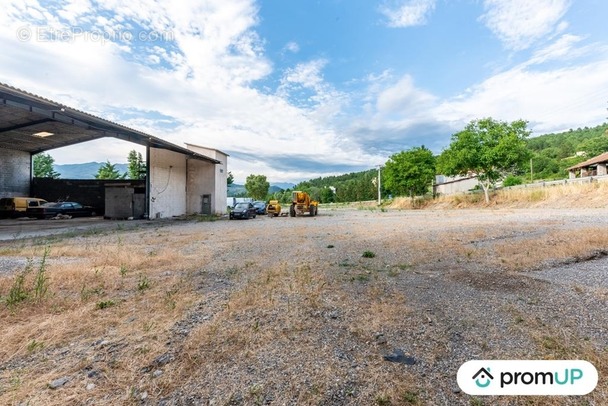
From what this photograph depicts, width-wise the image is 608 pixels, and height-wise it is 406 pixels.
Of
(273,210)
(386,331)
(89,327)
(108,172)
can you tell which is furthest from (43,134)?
(108,172)

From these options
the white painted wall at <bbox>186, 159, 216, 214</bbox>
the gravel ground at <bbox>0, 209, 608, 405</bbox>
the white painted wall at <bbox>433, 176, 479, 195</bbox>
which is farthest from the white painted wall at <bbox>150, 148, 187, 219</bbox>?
the white painted wall at <bbox>433, 176, 479, 195</bbox>

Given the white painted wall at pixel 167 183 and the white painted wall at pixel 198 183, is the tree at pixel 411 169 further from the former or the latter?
the white painted wall at pixel 167 183

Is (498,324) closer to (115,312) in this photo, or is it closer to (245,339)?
(245,339)

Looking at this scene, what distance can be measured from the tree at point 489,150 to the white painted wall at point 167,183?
25557mm

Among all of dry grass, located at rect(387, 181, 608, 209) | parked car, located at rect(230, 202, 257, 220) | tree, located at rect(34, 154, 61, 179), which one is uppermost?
tree, located at rect(34, 154, 61, 179)

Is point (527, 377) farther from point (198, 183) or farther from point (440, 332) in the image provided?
point (198, 183)

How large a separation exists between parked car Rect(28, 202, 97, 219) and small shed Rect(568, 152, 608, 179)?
54374mm

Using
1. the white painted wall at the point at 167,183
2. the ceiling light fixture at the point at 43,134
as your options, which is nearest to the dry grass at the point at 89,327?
the white painted wall at the point at 167,183

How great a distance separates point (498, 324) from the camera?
3.11 m

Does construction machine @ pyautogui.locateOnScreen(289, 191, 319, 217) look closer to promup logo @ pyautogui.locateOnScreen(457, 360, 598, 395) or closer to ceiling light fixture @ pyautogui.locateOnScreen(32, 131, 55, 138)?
ceiling light fixture @ pyautogui.locateOnScreen(32, 131, 55, 138)

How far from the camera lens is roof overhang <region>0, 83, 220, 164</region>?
11.0m

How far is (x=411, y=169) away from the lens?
3584cm

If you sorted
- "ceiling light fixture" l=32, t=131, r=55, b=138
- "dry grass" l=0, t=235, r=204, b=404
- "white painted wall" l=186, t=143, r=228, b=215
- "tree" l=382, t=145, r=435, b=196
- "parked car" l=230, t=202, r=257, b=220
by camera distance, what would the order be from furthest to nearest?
"tree" l=382, t=145, r=435, b=196
"white painted wall" l=186, t=143, r=228, b=215
"parked car" l=230, t=202, r=257, b=220
"ceiling light fixture" l=32, t=131, r=55, b=138
"dry grass" l=0, t=235, r=204, b=404

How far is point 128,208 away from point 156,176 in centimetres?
351
